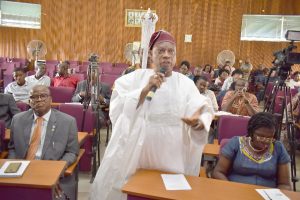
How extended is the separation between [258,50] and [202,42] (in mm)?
2120

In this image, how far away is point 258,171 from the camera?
2.53 metres

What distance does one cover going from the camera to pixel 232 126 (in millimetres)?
3582

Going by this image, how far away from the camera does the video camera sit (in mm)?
3309

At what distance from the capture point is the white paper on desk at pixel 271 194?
80.1 inches

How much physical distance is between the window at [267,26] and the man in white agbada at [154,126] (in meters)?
10.5

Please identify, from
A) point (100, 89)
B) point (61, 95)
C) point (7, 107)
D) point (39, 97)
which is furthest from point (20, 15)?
point (39, 97)

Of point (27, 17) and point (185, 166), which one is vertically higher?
point (27, 17)

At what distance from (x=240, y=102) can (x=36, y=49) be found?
29.0 ft

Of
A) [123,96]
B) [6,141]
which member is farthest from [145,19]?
[6,141]

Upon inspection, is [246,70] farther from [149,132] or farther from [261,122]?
[149,132]

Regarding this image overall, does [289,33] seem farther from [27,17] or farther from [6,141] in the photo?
[27,17]

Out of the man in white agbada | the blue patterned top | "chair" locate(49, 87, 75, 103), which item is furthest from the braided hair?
"chair" locate(49, 87, 75, 103)

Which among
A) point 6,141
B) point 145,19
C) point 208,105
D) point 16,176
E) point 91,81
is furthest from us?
point 91,81

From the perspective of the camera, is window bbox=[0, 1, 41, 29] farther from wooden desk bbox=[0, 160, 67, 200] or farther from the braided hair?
the braided hair
